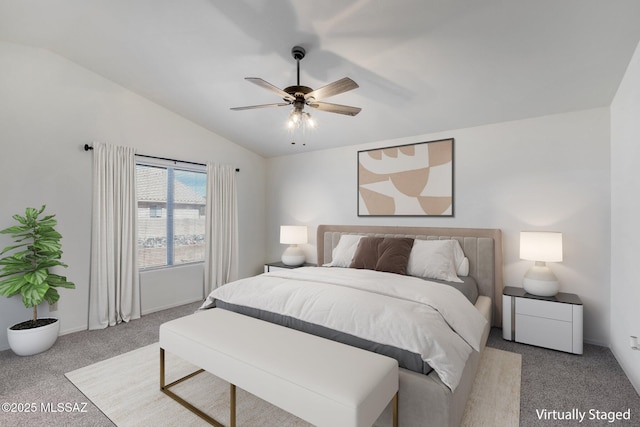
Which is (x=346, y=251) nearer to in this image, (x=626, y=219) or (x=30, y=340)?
(x=626, y=219)

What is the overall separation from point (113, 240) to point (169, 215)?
0.82 meters

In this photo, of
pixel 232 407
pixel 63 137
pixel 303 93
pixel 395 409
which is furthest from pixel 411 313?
pixel 63 137

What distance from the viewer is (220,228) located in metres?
4.66

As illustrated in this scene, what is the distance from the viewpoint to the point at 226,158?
15.8ft

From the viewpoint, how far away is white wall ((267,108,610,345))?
9.58 ft

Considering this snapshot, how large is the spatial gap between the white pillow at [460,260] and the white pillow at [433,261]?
2.5 inches

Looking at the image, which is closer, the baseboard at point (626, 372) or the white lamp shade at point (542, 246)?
the baseboard at point (626, 372)

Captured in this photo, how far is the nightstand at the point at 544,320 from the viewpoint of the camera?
2701 mm

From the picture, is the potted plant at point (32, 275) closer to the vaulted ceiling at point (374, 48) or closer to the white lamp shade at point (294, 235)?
the vaulted ceiling at point (374, 48)

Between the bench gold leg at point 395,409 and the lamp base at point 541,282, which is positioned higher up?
the lamp base at point 541,282

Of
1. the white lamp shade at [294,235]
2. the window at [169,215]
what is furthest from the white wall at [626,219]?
the window at [169,215]

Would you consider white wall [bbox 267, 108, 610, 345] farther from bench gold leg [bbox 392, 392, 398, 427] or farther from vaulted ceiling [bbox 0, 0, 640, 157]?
bench gold leg [bbox 392, 392, 398, 427]

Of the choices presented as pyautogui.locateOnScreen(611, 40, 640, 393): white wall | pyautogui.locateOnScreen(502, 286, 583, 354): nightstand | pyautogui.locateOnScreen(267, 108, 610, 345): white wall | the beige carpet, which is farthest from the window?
pyautogui.locateOnScreen(611, 40, 640, 393): white wall

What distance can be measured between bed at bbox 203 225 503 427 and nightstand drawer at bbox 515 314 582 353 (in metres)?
0.33
